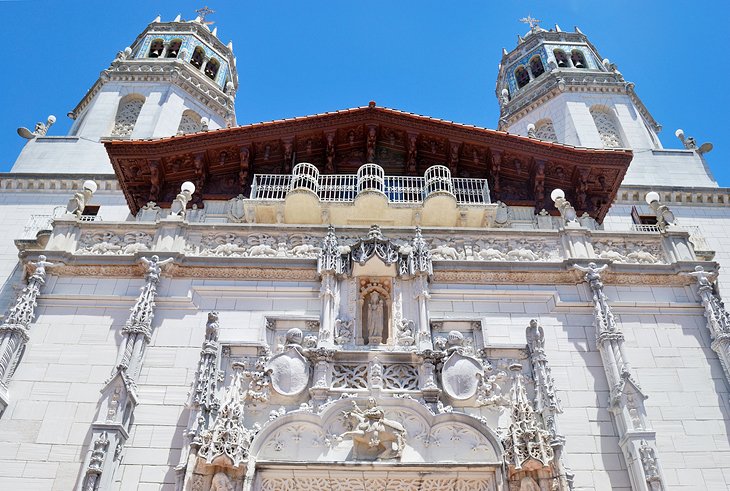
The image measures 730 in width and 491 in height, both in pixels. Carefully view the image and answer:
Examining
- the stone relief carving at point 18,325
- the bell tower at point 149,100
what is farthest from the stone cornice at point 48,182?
the stone relief carving at point 18,325

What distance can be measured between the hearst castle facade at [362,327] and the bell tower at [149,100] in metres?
6.02

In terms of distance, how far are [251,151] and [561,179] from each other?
8.95 meters

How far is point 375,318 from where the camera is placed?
13.6 m

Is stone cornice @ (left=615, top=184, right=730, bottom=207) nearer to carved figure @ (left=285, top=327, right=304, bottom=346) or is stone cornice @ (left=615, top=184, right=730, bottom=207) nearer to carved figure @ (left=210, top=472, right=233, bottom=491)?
carved figure @ (left=285, top=327, right=304, bottom=346)

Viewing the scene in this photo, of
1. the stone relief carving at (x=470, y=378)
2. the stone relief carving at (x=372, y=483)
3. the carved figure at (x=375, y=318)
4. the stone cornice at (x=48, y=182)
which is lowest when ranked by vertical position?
the stone relief carving at (x=372, y=483)

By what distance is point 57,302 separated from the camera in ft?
44.9

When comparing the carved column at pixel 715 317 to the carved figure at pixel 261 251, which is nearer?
the carved column at pixel 715 317

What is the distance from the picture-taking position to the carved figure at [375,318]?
1323 cm

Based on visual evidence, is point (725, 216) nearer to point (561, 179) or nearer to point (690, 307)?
point (561, 179)

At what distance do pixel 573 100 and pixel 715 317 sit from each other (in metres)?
17.8

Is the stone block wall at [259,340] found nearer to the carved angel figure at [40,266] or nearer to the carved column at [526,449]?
the carved angel figure at [40,266]

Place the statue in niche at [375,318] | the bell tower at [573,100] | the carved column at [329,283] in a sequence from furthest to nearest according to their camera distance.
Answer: the bell tower at [573,100] < the statue in niche at [375,318] < the carved column at [329,283]

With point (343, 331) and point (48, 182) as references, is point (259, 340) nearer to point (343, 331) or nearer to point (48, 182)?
point (343, 331)

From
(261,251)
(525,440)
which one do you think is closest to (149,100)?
(261,251)
